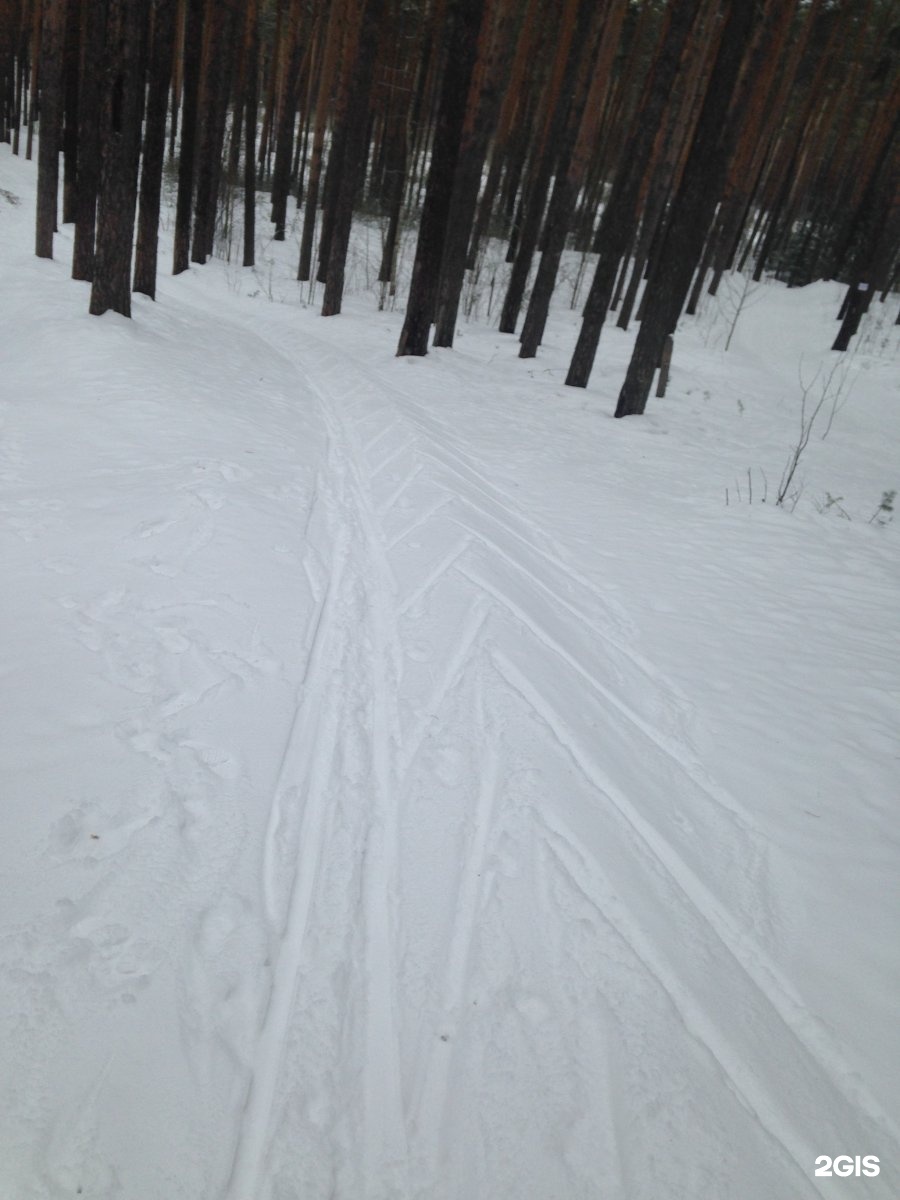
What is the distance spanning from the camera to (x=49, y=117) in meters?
10.8

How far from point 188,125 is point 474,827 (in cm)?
1811

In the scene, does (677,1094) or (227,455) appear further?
(227,455)

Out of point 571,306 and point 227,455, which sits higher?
point 571,306

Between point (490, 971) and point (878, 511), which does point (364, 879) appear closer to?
point (490, 971)

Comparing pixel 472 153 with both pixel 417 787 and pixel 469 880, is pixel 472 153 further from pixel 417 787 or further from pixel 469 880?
pixel 469 880

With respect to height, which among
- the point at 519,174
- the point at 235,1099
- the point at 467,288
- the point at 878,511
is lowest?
the point at 235,1099

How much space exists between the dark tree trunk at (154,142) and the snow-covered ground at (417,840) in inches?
229

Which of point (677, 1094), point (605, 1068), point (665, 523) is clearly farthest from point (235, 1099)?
point (665, 523)

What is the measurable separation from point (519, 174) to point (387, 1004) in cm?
2833

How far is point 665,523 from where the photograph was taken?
6.46m

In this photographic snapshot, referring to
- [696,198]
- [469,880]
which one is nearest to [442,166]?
[696,198]

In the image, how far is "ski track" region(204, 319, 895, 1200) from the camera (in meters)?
1.75

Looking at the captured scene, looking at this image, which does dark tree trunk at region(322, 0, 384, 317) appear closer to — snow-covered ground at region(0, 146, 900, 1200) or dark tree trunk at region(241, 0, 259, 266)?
dark tree trunk at region(241, 0, 259, 266)

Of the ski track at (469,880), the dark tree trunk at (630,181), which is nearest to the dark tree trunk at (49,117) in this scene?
the dark tree trunk at (630,181)
